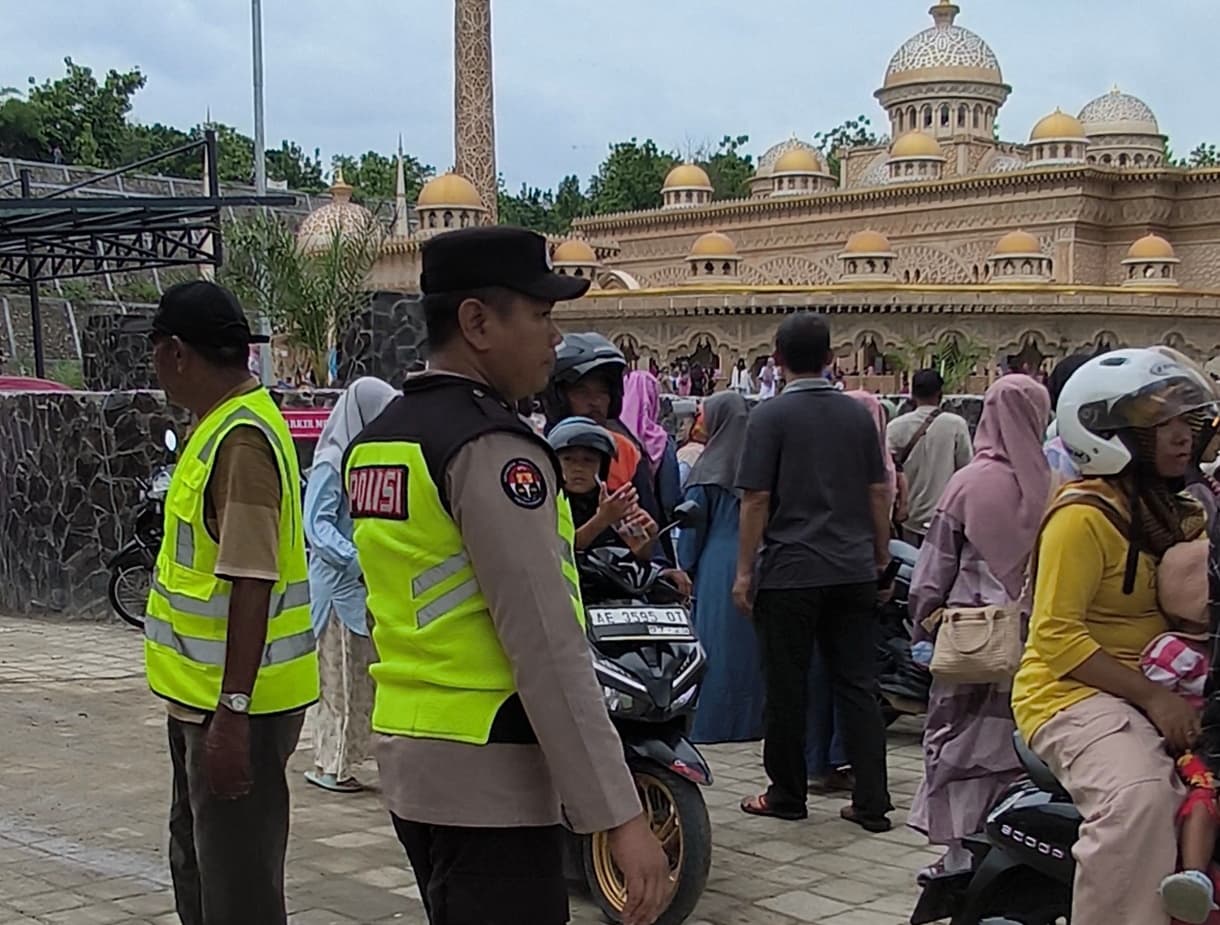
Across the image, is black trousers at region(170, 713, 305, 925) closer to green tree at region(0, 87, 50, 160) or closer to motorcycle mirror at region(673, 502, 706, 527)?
motorcycle mirror at region(673, 502, 706, 527)

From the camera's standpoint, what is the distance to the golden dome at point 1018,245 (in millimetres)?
41969

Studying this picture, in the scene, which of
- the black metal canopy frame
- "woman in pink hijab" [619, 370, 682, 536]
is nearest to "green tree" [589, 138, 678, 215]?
the black metal canopy frame

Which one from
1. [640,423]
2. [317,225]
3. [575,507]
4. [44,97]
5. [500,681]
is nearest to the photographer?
[500,681]

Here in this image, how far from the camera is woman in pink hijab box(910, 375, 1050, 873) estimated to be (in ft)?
15.0

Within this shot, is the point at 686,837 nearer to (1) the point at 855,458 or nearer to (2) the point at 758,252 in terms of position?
(1) the point at 855,458

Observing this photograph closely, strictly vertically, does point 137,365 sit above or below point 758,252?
below

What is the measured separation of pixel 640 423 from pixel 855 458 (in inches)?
48.8

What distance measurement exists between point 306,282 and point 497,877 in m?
14.6

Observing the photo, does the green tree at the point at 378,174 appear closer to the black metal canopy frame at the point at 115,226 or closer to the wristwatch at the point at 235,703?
the black metal canopy frame at the point at 115,226

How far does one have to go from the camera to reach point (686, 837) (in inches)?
173

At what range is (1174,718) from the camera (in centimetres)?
291

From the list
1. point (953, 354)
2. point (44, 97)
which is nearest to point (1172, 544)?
point (953, 354)

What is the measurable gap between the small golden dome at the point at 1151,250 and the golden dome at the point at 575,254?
641 inches

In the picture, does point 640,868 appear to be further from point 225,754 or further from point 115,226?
point 115,226
